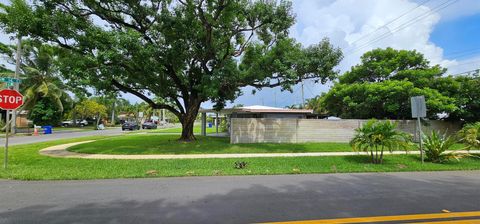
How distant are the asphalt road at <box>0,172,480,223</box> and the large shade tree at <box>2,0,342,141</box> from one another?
23.3 ft

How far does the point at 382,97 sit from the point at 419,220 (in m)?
17.3

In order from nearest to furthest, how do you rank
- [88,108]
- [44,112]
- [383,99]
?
[383,99], [44,112], [88,108]

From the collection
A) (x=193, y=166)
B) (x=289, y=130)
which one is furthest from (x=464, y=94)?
(x=193, y=166)

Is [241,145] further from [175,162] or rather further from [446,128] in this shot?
[446,128]

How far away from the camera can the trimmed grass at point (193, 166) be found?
377 inches

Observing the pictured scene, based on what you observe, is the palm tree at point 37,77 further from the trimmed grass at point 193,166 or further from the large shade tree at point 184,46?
the trimmed grass at point 193,166

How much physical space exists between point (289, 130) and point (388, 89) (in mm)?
7043

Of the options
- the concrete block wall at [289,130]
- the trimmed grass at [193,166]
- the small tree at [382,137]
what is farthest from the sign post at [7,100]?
the small tree at [382,137]

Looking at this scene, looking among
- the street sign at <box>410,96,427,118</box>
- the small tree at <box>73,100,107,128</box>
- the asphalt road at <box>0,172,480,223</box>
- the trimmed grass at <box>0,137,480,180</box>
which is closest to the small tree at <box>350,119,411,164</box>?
the trimmed grass at <box>0,137,480,180</box>

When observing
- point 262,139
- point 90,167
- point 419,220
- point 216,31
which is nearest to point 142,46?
point 216,31

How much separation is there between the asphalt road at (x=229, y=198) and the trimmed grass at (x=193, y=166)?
32.7 inches

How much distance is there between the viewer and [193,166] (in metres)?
10.9

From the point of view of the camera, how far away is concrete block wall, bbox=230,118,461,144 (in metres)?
18.9

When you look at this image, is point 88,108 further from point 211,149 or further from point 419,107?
point 419,107
